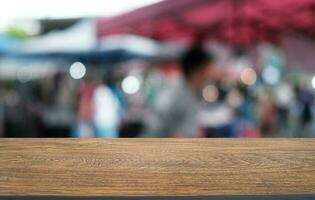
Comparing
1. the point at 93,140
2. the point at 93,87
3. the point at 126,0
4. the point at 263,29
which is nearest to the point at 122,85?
the point at 93,87

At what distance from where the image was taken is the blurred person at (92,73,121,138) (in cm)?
257

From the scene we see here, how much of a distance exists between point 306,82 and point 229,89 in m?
0.49

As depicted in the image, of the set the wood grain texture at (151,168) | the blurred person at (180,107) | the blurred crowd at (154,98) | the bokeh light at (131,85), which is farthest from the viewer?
the bokeh light at (131,85)

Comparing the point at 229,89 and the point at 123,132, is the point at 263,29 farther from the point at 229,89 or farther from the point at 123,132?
the point at 123,132

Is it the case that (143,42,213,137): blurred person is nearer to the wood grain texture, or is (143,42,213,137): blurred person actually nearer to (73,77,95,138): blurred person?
(73,77,95,138): blurred person

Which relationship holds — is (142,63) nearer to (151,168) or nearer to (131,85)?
(131,85)

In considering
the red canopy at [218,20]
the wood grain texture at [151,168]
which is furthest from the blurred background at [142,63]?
the wood grain texture at [151,168]

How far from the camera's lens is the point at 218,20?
2641 mm

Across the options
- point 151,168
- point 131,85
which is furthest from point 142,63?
point 151,168

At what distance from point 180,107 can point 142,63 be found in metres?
0.81

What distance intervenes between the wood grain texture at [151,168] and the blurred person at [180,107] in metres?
0.69

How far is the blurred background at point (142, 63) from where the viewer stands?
2.39 metres

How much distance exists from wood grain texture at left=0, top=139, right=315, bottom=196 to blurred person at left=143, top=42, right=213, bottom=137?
2.25ft

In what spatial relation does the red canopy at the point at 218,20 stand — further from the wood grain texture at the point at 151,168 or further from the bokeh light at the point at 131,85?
the wood grain texture at the point at 151,168
